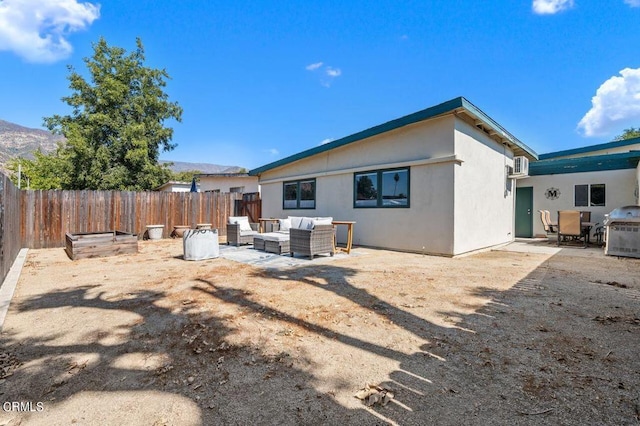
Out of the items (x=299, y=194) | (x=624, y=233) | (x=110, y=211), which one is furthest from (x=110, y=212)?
(x=624, y=233)

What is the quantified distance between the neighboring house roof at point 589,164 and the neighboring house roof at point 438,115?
2.05 feet

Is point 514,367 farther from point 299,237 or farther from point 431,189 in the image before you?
point 431,189

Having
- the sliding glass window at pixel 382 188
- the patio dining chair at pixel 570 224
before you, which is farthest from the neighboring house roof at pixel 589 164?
the sliding glass window at pixel 382 188

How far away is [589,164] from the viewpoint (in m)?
10.5

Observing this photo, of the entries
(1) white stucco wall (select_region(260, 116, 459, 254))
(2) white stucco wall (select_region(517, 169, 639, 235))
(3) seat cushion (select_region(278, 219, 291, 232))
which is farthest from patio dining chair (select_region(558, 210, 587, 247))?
A: (3) seat cushion (select_region(278, 219, 291, 232))

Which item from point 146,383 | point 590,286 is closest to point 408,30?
point 590,286

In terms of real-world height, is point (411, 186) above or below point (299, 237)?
above

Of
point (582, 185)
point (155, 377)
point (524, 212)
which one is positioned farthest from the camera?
point (524, 212)

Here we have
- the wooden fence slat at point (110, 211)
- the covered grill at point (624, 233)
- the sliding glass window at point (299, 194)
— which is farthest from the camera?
the sliding glass window at point (299, 194)

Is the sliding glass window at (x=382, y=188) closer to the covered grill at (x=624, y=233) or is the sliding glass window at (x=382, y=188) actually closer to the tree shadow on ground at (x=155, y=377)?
the covered grill at (x=624, y=233)

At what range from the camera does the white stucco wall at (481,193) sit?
23.8 ft

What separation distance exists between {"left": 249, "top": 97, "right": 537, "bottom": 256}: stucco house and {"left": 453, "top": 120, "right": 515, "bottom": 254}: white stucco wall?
25 mm

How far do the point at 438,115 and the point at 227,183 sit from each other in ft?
46.6

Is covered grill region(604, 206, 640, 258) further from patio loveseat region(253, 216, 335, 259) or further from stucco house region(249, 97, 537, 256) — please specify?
patio loveseat region(253, 216, 335, 259)
